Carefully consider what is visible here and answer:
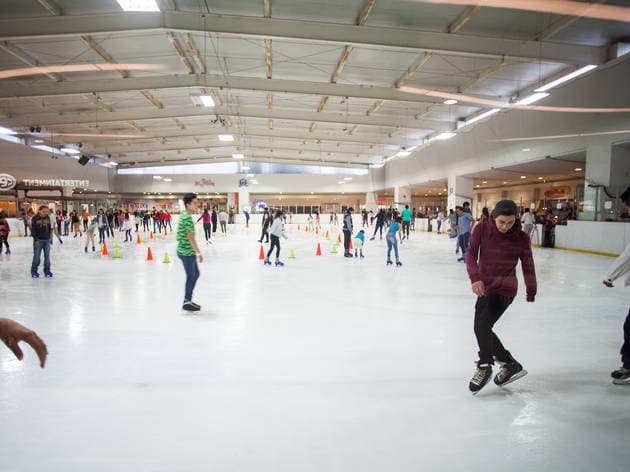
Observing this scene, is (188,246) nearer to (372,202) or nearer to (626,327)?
(626,327)

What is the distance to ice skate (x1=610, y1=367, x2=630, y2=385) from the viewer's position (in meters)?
2.85

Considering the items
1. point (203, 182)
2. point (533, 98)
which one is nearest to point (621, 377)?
point (533, 98)

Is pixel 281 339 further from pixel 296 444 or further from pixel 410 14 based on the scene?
pixel 410 14

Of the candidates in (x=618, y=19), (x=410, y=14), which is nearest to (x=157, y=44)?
(x=410, y=14)

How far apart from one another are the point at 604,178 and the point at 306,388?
13.0 meters

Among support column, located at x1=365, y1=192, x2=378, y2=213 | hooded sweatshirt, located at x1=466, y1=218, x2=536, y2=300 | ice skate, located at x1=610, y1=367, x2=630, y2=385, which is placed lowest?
ice skate, located at x1=610, y1=367, x2=630, y2=385

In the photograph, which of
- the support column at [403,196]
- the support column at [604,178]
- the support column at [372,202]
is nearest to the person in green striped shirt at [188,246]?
the support column at [604,178]

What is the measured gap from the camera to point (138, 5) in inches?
334

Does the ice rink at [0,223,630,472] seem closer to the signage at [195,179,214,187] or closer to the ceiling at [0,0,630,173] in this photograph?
the ceiling at [0,0,630,173]

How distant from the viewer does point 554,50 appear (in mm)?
10438

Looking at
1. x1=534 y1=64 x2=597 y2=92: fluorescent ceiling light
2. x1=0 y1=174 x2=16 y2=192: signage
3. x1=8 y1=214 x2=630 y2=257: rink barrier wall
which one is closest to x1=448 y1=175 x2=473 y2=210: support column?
x1=8 y1=214 x2=630 y2=257: rink barrier wall

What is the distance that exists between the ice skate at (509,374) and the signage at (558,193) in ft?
A: 88.3

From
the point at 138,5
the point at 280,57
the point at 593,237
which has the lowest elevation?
the point at 593,237

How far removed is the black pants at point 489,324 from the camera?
2.67 meters
